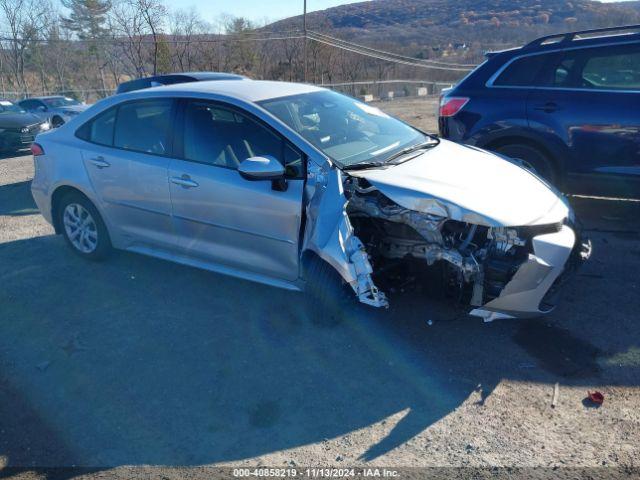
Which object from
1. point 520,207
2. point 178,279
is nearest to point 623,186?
point 520,207

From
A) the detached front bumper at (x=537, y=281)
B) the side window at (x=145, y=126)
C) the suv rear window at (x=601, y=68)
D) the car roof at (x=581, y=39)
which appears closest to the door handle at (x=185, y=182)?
the side window at (x=145, y=126)

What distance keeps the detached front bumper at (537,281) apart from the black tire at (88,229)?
348cm

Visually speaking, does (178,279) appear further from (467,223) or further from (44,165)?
(467,223)

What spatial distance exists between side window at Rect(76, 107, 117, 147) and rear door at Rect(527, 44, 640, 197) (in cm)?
424

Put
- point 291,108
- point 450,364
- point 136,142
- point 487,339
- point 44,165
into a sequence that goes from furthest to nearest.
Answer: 1. point 44,165
2. point 136,142
3. point 291,108
4. point 487,339
5. point 450,364

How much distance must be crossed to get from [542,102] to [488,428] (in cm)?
399

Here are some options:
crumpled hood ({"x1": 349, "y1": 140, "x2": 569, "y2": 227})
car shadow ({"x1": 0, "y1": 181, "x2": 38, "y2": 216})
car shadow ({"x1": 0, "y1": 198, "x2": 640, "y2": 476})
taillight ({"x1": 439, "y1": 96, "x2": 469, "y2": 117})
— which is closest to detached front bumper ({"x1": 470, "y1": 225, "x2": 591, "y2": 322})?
crumpled hood ({"x1": 349, "y1": 140, "x2": 569, "y2": 227})

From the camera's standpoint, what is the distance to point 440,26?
70.8 m

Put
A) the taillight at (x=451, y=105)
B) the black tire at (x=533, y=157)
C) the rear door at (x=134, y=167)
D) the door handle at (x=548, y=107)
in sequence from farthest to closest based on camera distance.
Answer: the taillight at (x=451, y=105) → the black tire at (x=533, y=157) → the door handle at (x=548, y=107) → the rear door at (x=134, y=167)

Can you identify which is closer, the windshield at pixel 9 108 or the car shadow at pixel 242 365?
the car shadow at pixel 242 365

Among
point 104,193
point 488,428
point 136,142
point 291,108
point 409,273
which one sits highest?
point 291,108

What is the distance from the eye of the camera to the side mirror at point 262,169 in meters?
3.67

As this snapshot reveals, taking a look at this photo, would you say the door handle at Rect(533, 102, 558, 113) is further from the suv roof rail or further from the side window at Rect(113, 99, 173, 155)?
the side window at Rect(113, 99, 173, 155)

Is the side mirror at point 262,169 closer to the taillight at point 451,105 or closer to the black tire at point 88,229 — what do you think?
the black tire at point 88,229
